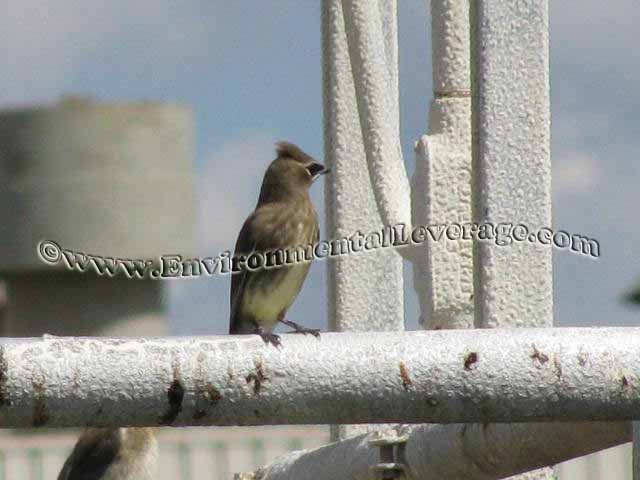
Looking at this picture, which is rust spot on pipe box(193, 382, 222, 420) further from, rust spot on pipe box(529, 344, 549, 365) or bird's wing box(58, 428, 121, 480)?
bird's wing box(58, 428, 121, 480)

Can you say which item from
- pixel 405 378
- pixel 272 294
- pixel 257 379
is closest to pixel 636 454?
pixel 405 378

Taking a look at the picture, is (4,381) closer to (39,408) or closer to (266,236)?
(39,408)

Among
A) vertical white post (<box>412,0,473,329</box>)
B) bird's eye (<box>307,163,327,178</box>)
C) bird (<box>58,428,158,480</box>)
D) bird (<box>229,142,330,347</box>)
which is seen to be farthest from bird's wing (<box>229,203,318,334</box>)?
bird (<box>58,428,158,480</box>)

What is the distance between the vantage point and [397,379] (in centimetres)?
172

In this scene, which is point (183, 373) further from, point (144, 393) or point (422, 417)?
point (422, 417)

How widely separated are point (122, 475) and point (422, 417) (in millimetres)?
5669

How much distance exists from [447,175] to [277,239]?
1.95 metres

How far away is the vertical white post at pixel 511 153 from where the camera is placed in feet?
9.34

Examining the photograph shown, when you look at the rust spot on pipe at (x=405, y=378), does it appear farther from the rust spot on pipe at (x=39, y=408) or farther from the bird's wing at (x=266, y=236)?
the bird's wing at (x=266, y=236)

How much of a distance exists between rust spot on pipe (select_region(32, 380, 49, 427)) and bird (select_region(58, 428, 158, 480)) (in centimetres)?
565

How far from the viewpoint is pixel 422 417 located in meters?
1.74

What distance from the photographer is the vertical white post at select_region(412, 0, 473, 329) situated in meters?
3.28

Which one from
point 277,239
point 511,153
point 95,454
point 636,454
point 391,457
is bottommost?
point 636,454

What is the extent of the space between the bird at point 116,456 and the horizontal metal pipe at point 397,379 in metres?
5.60
